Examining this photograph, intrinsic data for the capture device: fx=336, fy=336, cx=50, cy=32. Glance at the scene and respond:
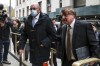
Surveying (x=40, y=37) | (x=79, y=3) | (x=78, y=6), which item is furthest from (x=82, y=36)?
(x=79, y=3)

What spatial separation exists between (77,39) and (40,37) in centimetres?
152

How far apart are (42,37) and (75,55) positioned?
156 centimetres

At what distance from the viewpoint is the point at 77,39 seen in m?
5.29

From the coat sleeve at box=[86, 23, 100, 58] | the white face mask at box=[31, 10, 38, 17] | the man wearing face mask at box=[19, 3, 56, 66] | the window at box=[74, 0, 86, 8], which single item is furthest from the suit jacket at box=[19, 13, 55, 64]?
the window at box=[74, 0, 86, 8]

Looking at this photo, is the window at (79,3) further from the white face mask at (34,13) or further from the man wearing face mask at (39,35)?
the white face mask at (34,13)

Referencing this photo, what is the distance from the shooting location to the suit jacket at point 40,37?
6.65m

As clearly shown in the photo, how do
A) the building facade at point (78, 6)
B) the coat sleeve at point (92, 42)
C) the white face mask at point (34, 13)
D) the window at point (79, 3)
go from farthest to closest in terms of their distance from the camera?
the window at point (79, 3) → the building facade at point (78, 6) → the white face mask at point (34, 13) → the coat sleeve at point (92, 42)

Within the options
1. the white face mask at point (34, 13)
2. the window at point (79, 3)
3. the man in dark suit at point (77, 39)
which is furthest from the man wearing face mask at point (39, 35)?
the window at point (79, 3)

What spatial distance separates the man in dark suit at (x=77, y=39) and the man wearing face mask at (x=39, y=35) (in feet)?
4.43

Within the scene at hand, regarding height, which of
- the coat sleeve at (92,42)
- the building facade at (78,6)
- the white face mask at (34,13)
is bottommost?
the building facade at (78,6)

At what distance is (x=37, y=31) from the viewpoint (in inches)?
262

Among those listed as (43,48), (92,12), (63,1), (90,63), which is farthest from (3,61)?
(63,1)

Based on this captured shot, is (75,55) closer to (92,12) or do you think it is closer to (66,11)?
(66,11)

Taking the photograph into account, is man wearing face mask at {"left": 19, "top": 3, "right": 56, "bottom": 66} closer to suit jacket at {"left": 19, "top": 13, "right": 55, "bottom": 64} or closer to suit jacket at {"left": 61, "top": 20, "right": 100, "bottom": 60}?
suit jacket at {"left": 19, "top": 13, "right": 55, "bottom": 64}
